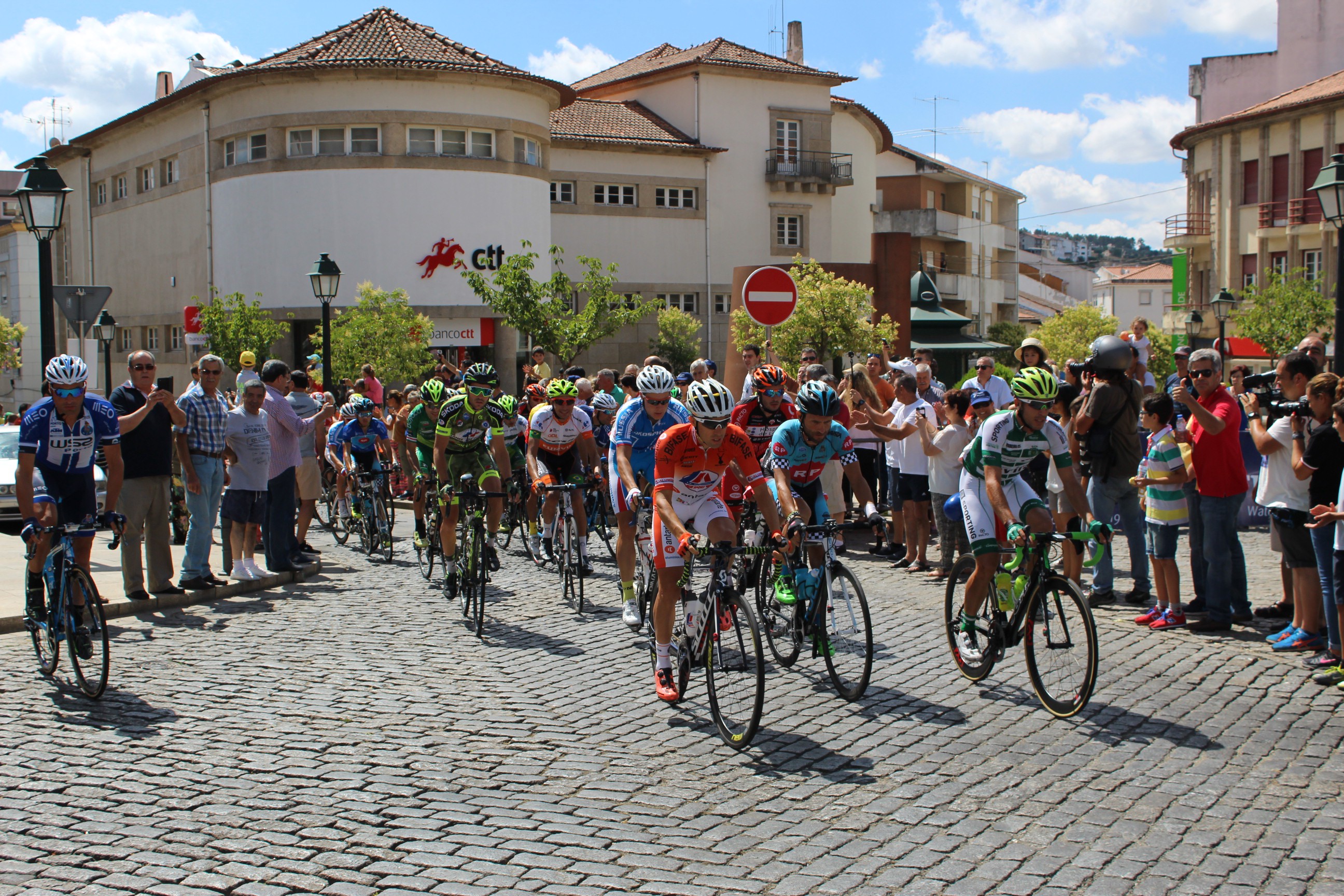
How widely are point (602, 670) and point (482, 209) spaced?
34689 millimetres

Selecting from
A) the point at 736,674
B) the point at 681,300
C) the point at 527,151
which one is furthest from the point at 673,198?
the point at 736,674

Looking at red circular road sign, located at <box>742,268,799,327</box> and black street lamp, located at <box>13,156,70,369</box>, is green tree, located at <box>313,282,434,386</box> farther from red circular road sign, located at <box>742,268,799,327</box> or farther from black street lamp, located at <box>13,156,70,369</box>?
red circular road sign, located at <box>742,268,799,327</box>

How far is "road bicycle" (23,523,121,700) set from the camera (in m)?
7.38

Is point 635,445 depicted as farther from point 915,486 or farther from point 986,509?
point 915,486

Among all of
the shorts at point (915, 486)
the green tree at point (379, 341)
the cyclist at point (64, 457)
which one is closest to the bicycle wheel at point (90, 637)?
the cyclist at point (64, 457)

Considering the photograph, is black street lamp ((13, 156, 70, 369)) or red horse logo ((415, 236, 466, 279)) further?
red horse logo ((415, 236, 466, 279))

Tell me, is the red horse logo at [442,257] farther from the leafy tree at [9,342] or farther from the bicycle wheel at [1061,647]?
the leafy tree at [9,342]

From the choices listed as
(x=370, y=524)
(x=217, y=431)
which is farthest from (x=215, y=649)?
(x=370, y=524)

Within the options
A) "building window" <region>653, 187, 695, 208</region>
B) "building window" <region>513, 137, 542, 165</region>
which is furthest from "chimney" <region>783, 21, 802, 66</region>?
"building window" <region>513, 137, 542, 165</region>

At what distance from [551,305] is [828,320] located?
12485 millimetres

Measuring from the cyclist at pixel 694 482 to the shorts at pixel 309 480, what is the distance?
7.67 metres

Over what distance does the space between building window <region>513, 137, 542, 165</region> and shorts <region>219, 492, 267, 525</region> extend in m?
32.0

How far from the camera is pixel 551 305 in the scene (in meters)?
39.7

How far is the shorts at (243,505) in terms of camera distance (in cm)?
1140
